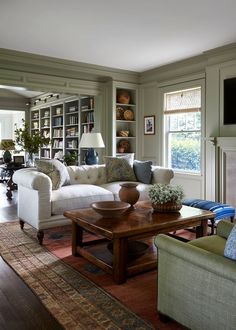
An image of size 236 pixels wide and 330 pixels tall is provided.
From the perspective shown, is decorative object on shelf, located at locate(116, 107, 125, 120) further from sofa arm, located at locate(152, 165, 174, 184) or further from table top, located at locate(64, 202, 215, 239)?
table top, located at locate(64, 202, 215, 239)

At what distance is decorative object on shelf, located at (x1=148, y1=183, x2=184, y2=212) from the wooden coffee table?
7 cm

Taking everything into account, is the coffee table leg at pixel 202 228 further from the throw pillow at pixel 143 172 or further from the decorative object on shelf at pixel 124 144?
the decorative object on shelf at pixel 124 144

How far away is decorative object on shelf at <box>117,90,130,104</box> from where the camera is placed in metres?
6.28

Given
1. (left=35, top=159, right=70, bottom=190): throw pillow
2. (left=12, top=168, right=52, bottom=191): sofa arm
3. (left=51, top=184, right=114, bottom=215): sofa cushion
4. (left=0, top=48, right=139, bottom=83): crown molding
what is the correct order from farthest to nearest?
(left=0, top=48, right=139, bottom=83): crown molding, (left=35, top=159, right=70, bottom=190): throw pillow, (left=51, top=184, right=114, bottom=215): sofa cushion, (left=12, top=168, right=52, bottom=191): sofa arm

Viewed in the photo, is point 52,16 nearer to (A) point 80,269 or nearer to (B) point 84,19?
(B) point 84,19

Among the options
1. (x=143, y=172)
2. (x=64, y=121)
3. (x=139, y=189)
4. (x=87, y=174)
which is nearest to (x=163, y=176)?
(x=143, y=172)

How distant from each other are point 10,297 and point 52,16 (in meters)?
2.96

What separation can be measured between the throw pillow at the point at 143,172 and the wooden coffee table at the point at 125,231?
1.40 m

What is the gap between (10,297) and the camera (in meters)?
2.25

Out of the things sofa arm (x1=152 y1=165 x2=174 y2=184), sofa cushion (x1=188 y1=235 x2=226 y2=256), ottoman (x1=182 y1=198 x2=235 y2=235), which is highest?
sofa arm (x1=152 y1=165 x2=174 y2=184)

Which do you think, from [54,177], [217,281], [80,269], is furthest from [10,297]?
[54,177]

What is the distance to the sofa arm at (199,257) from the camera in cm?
144

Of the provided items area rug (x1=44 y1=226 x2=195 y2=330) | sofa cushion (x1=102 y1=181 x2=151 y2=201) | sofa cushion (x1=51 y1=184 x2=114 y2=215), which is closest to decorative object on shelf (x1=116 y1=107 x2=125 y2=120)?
sofa cushion (x1=102 y1=181 x2=151 y2=201)

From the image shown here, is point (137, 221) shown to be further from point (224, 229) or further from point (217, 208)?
point (217, 208)
